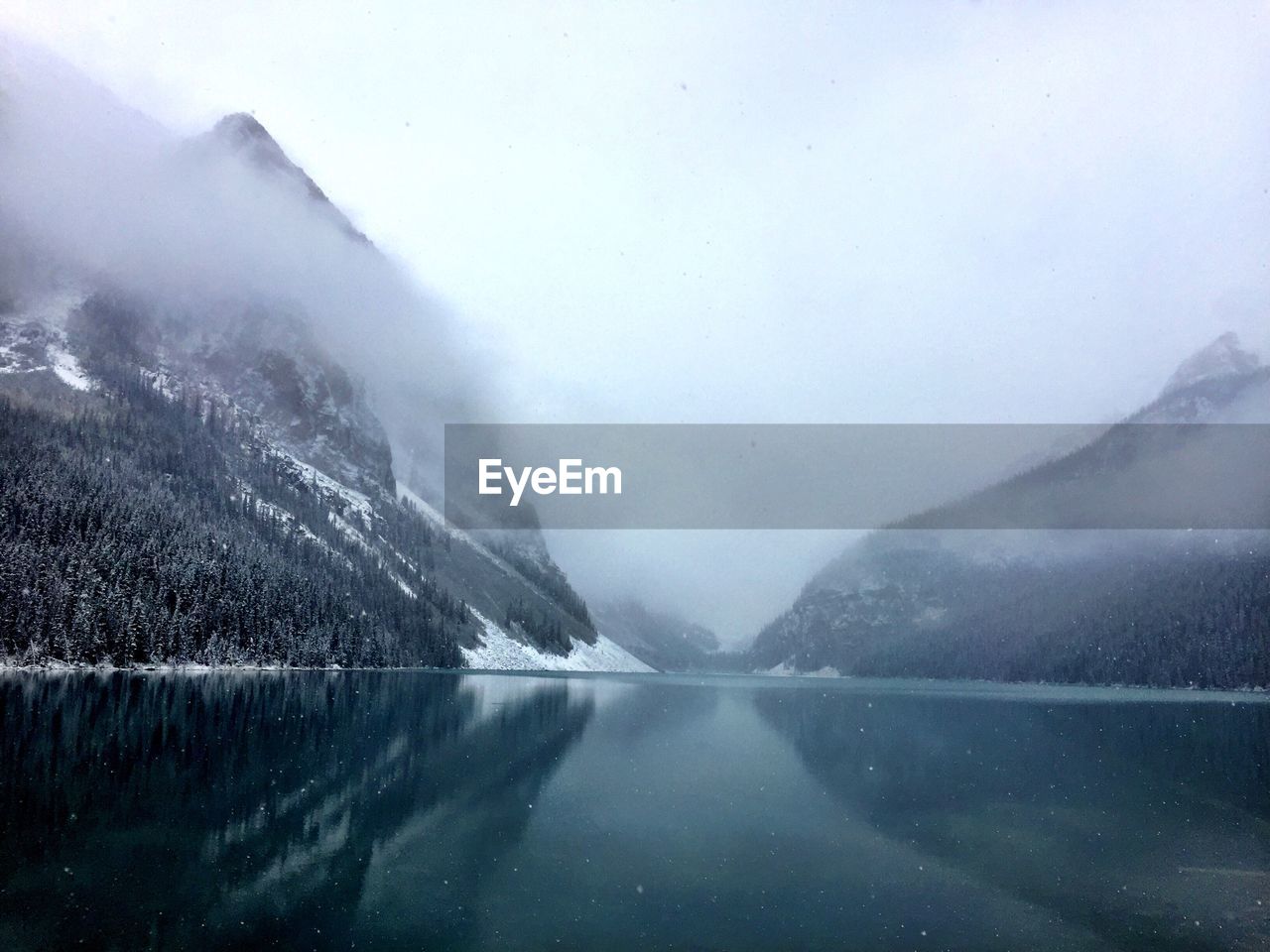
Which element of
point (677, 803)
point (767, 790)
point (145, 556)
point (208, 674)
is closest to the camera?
point (677, 803)

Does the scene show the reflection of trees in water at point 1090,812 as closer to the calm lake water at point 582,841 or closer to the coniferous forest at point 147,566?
the calm lake water at point 582,841

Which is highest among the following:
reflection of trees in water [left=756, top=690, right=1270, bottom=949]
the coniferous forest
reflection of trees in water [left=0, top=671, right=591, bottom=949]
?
the coniferous forest

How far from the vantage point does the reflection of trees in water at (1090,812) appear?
23500 millimetres

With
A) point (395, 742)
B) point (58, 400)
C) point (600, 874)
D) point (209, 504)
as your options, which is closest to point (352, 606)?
point (209, 504)

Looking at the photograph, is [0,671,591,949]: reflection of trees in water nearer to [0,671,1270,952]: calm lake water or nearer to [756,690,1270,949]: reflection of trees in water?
Answer: [0,671,1270,952]: calm lake water

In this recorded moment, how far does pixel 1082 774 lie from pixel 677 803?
30979 millimetres

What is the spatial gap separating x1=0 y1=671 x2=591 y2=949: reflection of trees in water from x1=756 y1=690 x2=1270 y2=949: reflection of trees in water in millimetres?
18415

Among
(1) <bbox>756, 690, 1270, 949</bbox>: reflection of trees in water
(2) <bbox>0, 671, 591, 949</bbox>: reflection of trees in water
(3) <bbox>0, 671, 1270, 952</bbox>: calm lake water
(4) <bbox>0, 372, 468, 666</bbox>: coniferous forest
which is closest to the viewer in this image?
(2) <bbox>0, 671, 591, 949</bbox>: reflection of trees in water

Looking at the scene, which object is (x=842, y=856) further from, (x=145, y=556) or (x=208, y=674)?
(x=145, y=556)

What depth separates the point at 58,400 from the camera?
194m

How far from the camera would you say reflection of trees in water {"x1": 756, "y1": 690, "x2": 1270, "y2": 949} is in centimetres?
2350

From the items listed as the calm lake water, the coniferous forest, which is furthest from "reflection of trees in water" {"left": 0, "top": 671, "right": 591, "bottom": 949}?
the coniferous forest

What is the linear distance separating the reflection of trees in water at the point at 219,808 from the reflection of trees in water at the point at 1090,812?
18.4 meters

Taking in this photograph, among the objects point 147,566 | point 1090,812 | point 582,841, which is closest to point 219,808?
point 582,841
